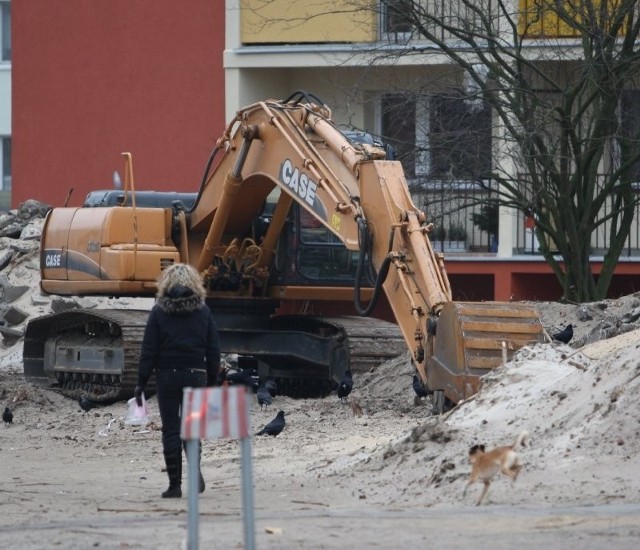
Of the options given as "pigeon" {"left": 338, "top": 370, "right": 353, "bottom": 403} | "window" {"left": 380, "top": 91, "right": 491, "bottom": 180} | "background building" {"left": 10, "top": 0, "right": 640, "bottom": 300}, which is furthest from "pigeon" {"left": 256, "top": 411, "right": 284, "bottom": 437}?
"background building" {"left": 10, "top": 0, "right": 640, "bottom": 300}

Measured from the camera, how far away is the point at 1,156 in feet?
117

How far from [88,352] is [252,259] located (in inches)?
101

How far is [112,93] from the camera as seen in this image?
30.8m

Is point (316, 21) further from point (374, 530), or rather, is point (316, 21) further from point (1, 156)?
point (374, 530)

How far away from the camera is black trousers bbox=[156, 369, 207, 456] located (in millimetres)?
11438

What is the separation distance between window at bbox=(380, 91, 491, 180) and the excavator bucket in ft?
25.7

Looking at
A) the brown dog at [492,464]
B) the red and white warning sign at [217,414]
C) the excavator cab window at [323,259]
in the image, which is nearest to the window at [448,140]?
the excavator cab window at [323,259]

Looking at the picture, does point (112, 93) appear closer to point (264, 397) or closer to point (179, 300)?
point (264, 397)

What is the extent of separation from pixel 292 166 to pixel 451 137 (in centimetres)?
611

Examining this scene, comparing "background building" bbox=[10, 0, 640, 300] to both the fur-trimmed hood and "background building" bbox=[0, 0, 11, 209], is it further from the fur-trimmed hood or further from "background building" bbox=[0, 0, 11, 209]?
the fur-trimmed hood

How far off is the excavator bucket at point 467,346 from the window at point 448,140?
7841 mm

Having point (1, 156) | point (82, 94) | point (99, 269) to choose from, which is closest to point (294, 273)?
point (99, 269)

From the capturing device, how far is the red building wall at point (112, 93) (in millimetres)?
30094

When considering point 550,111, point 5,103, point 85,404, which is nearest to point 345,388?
point 85,404
